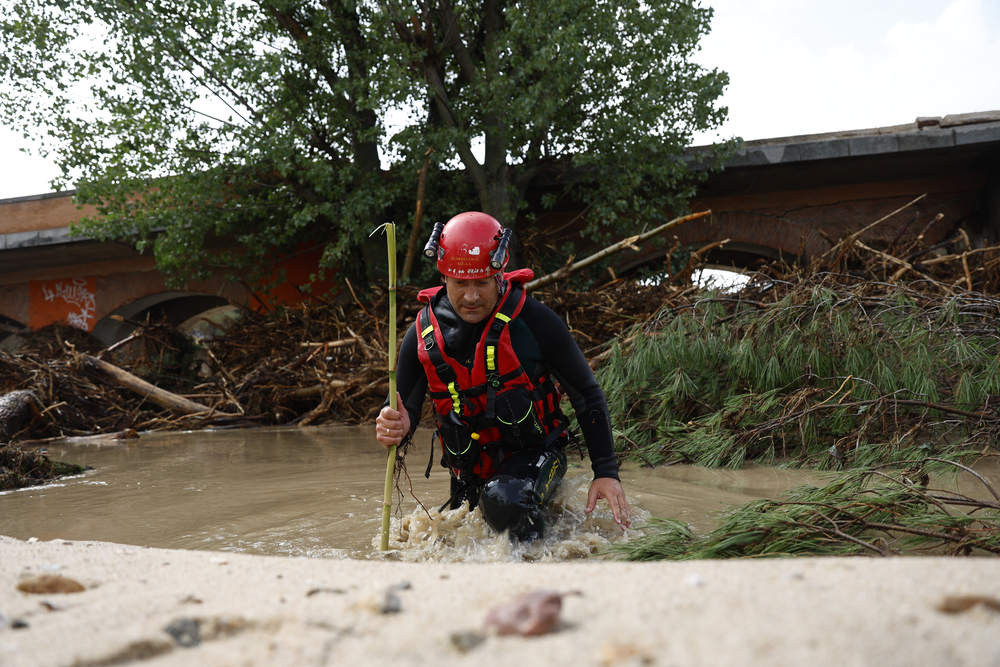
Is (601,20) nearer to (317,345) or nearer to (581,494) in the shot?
(317,345)

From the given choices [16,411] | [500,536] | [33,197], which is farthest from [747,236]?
[33,197]

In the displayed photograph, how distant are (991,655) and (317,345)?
25.9ft

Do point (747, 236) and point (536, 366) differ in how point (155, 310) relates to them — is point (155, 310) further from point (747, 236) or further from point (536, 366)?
point (536, 366)

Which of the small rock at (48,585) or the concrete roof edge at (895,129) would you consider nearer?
the small rock at (48,585)

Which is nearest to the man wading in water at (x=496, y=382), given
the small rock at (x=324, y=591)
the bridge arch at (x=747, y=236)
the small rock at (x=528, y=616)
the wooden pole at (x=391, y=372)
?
the wooden pole at (x=391, y=372)

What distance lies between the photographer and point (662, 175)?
938 cm

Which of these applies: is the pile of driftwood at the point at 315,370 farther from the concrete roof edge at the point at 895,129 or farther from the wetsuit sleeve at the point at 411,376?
the wetsuit sleeve at the point at 411,376

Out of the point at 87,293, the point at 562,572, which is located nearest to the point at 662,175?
the point at 562,572

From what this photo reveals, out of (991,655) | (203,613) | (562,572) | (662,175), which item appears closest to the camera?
(991,655)

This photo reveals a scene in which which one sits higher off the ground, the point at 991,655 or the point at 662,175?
the point at 662,175

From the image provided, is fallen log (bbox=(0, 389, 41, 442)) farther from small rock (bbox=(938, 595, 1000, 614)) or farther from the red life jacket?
small rock (bbox=(938, 595, 1000, 614))

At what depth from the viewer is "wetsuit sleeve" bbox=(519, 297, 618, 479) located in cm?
289

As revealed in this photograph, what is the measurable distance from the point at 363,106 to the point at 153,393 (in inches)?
181

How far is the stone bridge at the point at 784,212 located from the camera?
9.47m
